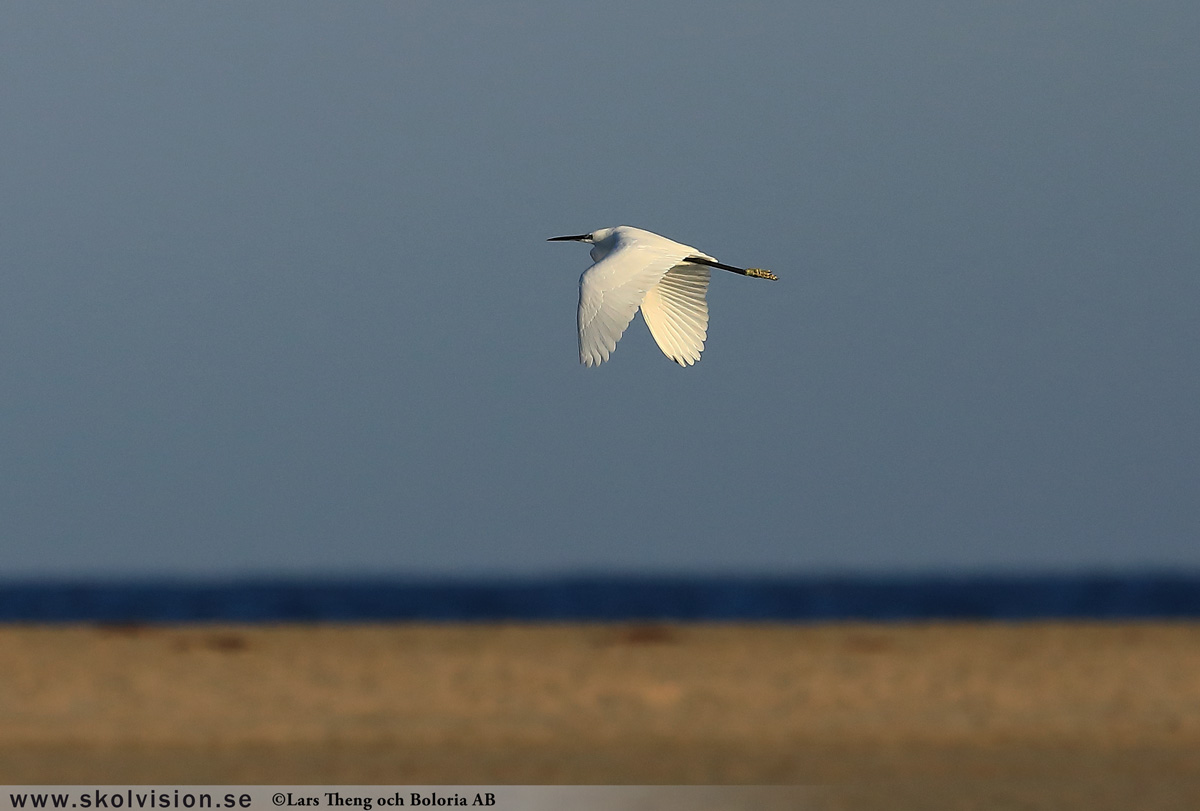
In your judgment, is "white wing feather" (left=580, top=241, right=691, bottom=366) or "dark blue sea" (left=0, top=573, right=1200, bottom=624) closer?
"white wing feather" (left=580, top=241, right=691, bottom=366)

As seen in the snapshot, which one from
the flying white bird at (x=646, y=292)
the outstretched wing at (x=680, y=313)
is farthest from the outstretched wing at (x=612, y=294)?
the outstretched wing at (x=680, y=313)

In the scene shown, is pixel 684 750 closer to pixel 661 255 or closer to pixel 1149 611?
pixel 661 255

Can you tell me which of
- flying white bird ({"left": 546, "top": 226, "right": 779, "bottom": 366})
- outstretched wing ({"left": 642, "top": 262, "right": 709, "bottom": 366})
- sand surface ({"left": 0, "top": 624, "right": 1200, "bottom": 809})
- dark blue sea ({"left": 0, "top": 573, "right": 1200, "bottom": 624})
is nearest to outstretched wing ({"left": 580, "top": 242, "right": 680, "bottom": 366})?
flying white bird ({"left": 546, "top": 226, "right": 779, "bottom": 366})

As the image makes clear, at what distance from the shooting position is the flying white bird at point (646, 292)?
11.8 metres

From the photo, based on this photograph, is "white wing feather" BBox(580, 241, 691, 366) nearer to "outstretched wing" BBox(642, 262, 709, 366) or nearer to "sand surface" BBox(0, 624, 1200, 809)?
"outstretched wing" BBox(642, 262, 709, 366)

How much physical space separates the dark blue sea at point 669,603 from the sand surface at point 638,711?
17188 mm

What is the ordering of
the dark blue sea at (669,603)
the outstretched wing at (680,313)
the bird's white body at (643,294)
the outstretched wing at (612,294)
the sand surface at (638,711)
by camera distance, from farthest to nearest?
the dark blue sea at (669,603) → the sand surface at (638,711) → the outstretched wing at (680,313) → the bird's white body at (643,294) → the outstretched wing at (612,294)

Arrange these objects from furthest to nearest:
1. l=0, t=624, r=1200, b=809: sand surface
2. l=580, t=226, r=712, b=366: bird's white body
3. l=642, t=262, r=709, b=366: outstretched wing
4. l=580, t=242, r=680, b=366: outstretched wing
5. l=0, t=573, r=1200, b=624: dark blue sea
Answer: l=0, t=573, r=1200, b=624: dark blue sea < l=0, t=624, r=1200, b=809: sand surface < l=642, t=262, r=709, b=366: outstretched wing < l=580, t=226, r=712, b=366: bird's white body < l=580, t=242, r=680, b=366: outstretched wing

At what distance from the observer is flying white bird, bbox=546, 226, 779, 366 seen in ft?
38.7

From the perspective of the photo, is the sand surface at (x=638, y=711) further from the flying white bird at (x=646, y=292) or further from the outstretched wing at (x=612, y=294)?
the outstretched wing at (x=612, y=294)

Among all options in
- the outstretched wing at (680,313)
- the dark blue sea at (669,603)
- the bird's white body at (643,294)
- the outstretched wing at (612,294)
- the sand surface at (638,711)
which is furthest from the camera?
the dark blue sea at (669,603)

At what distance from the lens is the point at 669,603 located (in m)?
59.1

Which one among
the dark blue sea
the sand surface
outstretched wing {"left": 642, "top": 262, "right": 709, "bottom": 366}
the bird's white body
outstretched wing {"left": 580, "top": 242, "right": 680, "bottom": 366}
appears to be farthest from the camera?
the dark blue sea

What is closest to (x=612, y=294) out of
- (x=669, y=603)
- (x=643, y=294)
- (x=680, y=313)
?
(x=643, y=294)
